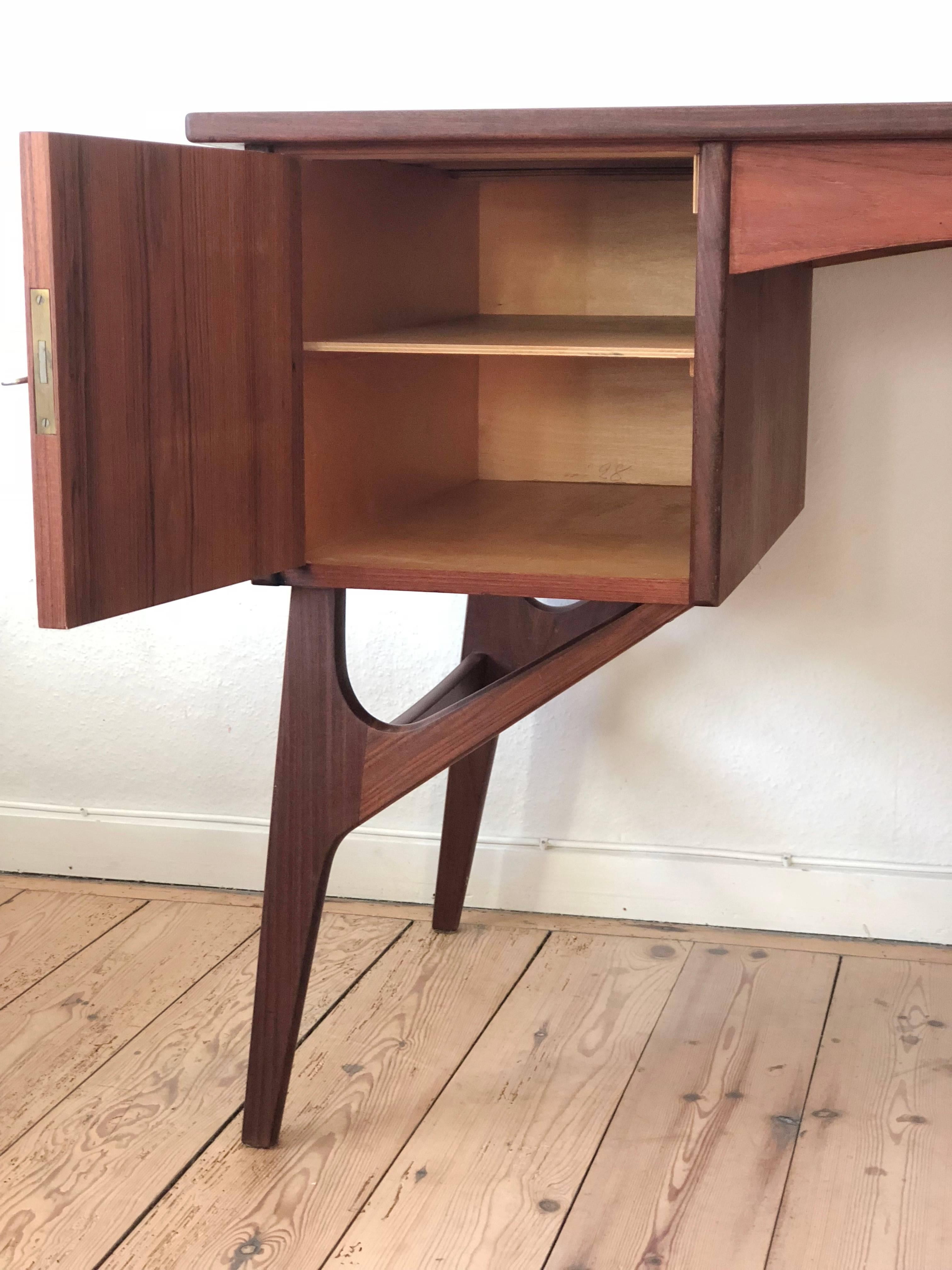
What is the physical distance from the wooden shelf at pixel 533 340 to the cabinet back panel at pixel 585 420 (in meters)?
0.13

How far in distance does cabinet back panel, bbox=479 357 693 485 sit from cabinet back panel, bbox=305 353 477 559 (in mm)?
45

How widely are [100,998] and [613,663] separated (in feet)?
2.51

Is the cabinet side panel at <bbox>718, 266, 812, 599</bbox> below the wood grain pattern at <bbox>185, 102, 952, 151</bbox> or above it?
below

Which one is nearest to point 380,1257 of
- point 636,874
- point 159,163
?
point 636,874

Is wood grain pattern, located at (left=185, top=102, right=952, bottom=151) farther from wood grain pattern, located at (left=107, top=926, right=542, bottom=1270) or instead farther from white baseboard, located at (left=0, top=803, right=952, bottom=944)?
white baseboard, located at (left=0, top=803, right=952, bottom=944)

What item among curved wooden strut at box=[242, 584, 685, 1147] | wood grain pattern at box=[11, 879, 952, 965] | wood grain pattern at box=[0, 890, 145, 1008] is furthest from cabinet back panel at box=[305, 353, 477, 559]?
wood grain pattern at box=[0, 890, 145, 1008]

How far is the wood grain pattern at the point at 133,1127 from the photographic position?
1212 mm

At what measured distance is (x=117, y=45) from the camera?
5.90ft

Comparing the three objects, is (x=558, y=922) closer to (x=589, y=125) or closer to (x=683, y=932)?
(x=683, y=932)

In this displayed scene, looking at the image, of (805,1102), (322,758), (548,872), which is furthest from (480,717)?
(548,872)

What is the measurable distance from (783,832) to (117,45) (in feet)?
4.44

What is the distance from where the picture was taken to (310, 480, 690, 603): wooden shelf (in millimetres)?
1153

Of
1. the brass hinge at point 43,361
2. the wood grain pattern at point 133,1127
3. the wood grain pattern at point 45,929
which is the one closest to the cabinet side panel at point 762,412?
the brass hinge at point 43,361

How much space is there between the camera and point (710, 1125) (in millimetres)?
1359
